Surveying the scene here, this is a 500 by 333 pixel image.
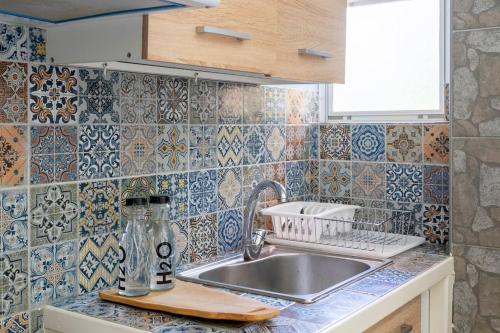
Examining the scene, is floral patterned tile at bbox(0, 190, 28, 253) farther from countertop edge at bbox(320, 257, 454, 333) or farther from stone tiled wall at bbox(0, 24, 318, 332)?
countertop edge at bbox(320, 257, 454, 333)

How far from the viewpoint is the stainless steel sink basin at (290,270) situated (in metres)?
2.11

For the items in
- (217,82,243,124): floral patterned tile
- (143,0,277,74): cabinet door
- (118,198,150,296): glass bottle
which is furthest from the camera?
(217,82,243,124): floral patterned tile

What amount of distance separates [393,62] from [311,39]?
84cm

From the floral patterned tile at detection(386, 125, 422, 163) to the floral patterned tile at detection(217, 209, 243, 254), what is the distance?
0.76 metres

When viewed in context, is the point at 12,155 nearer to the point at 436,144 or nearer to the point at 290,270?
the point at 290,270

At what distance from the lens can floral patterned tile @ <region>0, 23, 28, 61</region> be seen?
1490mm

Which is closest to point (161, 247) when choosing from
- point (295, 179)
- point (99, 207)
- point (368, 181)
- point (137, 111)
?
point (99, 207)

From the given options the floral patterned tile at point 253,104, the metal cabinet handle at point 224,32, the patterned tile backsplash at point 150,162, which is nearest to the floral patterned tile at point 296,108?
the patterned tile backsplash at point 150,162

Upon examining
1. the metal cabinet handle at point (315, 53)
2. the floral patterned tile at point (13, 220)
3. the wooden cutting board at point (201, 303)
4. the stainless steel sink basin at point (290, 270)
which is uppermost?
the metal cabinet handle at point (315, 53)

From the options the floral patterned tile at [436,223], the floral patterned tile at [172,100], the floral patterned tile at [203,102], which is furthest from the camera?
the floral patterned tile at [436,223]

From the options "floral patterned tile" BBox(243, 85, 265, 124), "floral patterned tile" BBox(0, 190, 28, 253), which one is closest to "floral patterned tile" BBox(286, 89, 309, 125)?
A: "floral patterned tile" BBox(243, 85, 265, 124)

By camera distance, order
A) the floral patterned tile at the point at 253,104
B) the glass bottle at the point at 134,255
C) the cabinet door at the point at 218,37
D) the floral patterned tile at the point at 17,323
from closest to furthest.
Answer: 1. the cabinet door at the point at 218,37
2. the floral patterned tile at the point at 17,323
3. the glass bottle at the point at 134,255
4. the floral patterned tile at the point at 253,104

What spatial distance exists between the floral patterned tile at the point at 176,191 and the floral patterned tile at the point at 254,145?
395 millimetres

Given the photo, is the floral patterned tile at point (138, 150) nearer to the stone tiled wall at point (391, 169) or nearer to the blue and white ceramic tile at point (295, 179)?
the blue and white ceramic tile at point (295, 179)
